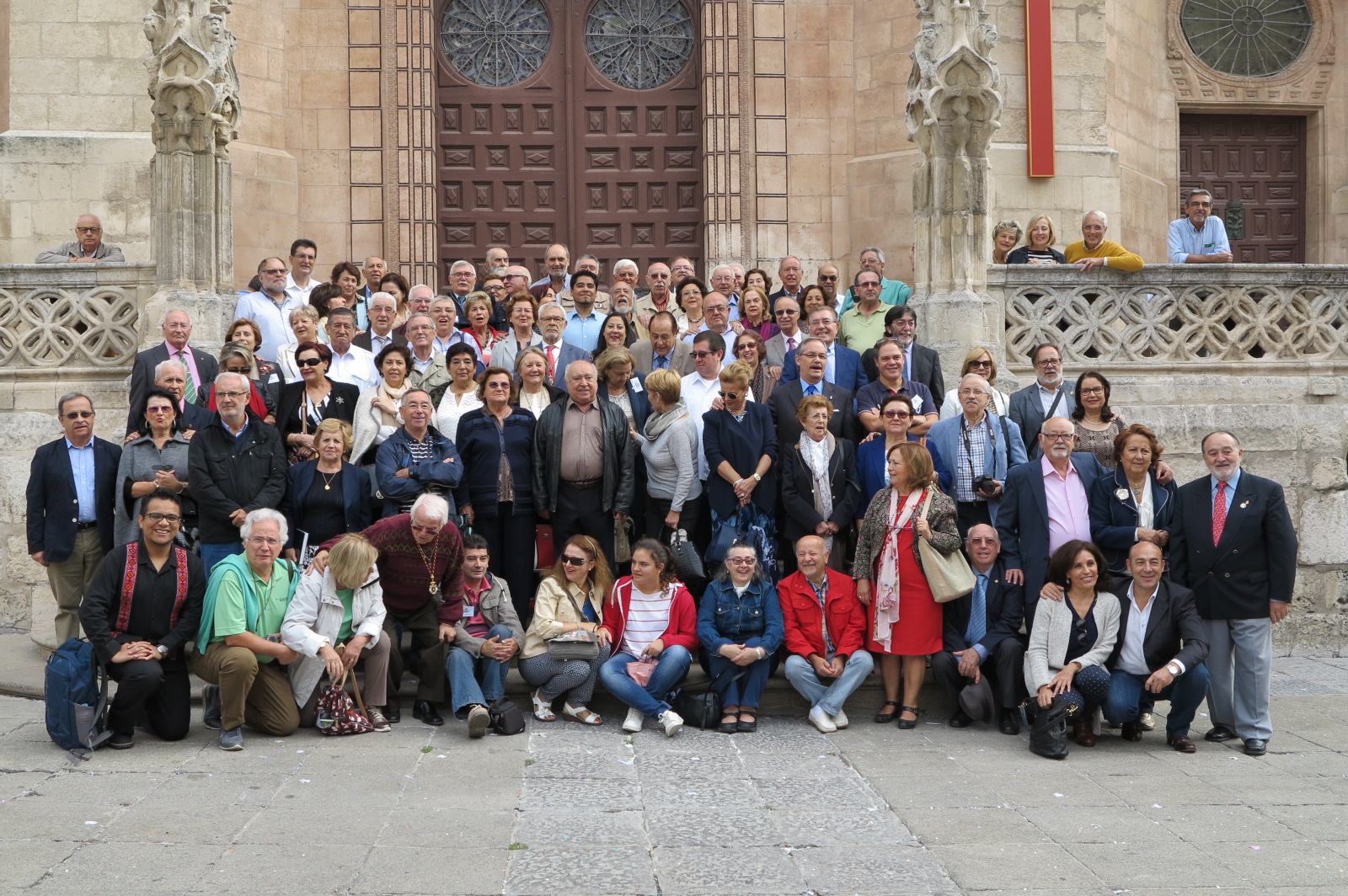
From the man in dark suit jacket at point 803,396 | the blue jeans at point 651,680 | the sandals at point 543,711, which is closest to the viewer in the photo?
the blue jeans at point 651,680

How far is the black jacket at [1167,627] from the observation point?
8.03 meters

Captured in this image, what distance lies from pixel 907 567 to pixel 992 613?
63 cm

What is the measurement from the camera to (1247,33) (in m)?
17.2

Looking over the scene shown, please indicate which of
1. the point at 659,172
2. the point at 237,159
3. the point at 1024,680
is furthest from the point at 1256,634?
the point at 237,159

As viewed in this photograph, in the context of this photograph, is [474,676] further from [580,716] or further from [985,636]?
[985,636]

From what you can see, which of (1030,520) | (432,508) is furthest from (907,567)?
(432,508)

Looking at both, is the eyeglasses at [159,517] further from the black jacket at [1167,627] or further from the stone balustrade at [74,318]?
the black jacket at [1167,627]

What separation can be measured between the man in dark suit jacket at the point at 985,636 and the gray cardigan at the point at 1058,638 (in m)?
0.25

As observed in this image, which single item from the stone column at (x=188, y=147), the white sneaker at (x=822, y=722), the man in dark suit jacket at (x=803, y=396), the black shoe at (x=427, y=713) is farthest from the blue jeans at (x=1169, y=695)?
the stone column at (x=188, y=147)

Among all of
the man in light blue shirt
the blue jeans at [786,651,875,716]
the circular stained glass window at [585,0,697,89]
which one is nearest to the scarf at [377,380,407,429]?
the blue jeans at [786,651,875,716]

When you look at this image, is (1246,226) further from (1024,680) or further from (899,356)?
(1024,680)

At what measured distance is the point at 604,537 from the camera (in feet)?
29.6

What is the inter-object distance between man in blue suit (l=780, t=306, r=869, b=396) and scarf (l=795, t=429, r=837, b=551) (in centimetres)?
86

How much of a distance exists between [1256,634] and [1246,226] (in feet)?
34.2
